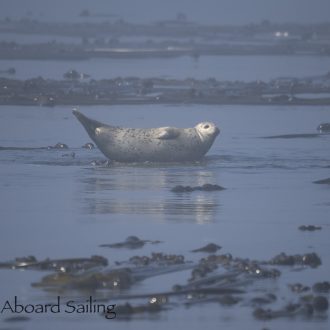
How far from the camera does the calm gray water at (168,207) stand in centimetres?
1430

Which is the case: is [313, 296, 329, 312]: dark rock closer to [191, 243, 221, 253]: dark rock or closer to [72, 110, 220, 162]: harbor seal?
[191, 243, 221, 253]: dark rock

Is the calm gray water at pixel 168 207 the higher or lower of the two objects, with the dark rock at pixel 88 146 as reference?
lower

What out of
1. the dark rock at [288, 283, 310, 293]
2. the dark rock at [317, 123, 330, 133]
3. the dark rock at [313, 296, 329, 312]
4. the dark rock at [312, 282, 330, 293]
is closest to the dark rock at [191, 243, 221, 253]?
the dark rock at [288, 283, 310, 293]

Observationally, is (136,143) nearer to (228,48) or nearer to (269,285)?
(269,285)

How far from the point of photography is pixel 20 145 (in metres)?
24.9

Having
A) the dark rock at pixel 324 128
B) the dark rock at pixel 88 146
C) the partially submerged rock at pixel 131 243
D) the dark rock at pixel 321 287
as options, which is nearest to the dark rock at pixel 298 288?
the dark rock at pixel 321 287

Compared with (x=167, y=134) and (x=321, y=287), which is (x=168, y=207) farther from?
(x=321, y=287)

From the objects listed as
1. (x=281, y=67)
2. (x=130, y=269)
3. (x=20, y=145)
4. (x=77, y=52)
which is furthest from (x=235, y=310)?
(x=77, y=52)

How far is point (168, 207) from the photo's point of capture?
18.4 metres

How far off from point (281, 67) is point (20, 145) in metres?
22.4

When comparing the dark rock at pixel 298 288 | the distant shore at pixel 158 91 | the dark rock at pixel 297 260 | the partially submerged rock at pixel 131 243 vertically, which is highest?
the distant shore at pixel 158 91

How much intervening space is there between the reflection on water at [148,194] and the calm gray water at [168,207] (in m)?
0.01

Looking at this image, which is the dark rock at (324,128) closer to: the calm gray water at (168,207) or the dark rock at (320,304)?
the calm gray water at (168,207)

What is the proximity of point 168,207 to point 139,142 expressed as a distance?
3.65 meters
